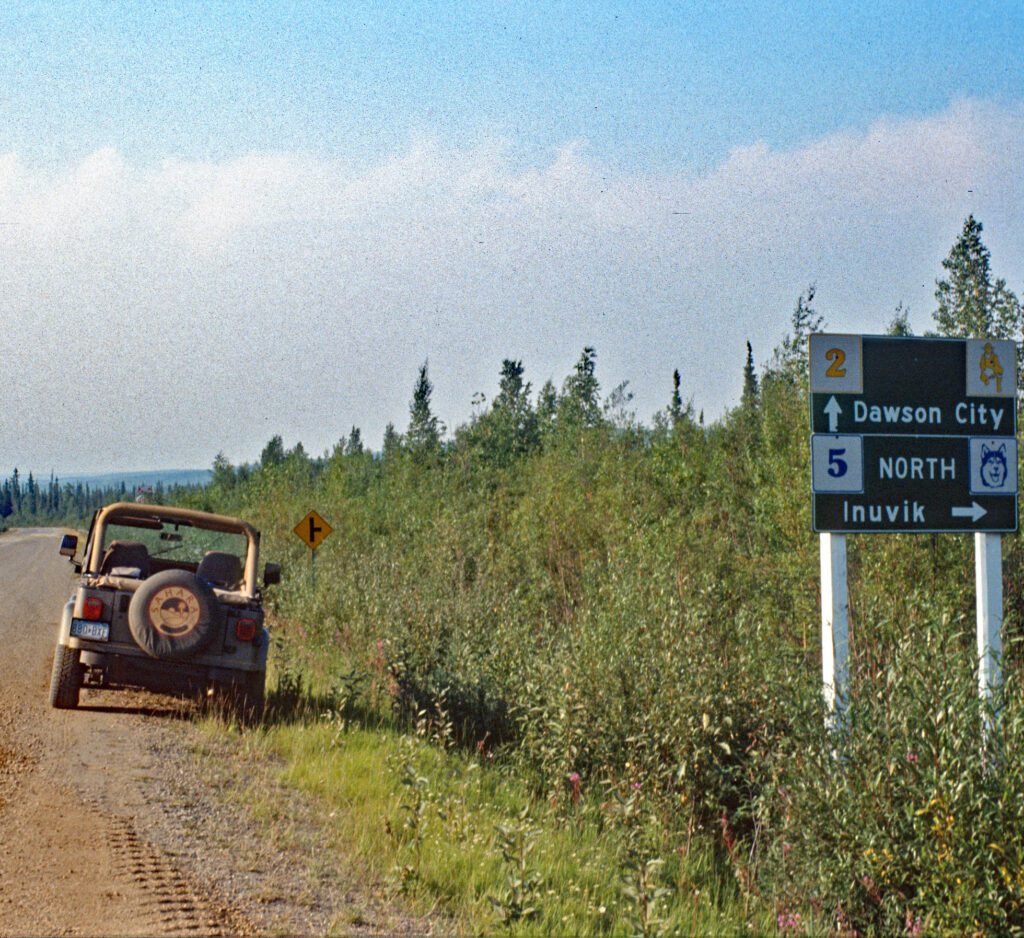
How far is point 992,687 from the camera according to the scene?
20.8ft

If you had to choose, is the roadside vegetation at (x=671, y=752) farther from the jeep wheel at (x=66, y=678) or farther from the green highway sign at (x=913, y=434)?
the jeep wheel at (x=66, y=678)

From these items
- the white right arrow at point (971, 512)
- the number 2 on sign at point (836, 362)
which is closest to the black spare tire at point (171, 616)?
the number 2 on sign at point (836, 362)

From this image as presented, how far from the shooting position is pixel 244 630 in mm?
9648

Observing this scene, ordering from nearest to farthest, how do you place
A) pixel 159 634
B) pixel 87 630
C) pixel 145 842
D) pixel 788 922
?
pixel 788 922
pixel 145 842
pixel 159 634
pixel 87 630

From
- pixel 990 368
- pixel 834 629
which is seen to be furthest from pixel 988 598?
pixel 990 368

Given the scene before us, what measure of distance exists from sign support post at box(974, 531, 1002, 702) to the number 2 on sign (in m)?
1.59

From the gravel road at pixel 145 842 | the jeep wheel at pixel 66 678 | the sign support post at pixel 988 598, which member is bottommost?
the gravel road at pixel 145 842

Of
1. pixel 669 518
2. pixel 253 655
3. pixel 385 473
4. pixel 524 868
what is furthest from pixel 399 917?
pixel 385 473

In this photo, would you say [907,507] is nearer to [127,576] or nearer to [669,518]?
[127,576]

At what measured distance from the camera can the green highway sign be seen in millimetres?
7949

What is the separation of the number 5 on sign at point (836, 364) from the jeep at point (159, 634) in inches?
205

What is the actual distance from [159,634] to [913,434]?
630 cm

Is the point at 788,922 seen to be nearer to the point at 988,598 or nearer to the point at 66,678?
the point at 988,598

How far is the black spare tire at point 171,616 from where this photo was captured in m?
9.21
